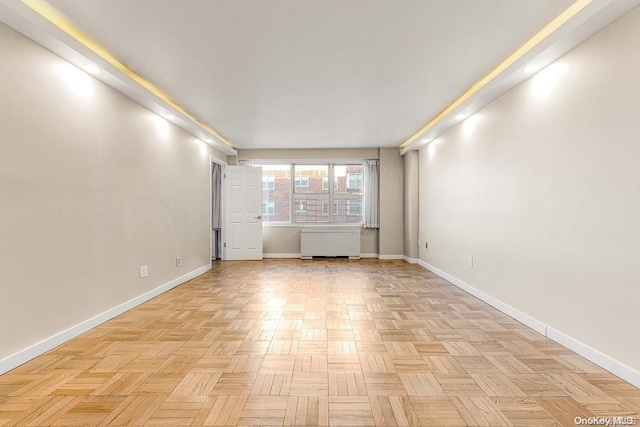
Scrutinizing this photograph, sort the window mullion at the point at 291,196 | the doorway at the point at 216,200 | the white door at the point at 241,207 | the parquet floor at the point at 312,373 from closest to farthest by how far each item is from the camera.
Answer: the parquet floor at the point at 312,373 → the white door at the point at 241,207 → the doorway at the point at 216,200 → the window mullion at the point at 291,196

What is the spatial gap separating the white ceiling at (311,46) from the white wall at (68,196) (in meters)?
0.49

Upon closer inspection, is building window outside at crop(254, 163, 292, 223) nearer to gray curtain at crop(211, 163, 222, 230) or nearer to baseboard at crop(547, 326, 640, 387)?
gray curtain at crop(211, 163, 222, 230)

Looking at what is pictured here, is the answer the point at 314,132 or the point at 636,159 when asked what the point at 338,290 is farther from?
the point at 636,159

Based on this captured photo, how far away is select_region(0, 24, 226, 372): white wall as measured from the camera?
2219 mm

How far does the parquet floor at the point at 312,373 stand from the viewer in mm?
1682

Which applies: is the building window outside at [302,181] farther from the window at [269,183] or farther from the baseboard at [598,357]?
the baseboard at [598,357]

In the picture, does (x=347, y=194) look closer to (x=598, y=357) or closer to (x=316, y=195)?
(x=316, y=195)

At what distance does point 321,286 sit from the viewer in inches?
184

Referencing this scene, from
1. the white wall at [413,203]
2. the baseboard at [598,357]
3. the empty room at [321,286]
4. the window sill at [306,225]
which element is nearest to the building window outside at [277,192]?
the window sill at [306,225]

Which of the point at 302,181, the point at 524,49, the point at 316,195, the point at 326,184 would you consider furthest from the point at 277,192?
the point at 524,49

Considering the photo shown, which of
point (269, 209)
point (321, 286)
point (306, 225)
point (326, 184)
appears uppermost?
point (326, 184)

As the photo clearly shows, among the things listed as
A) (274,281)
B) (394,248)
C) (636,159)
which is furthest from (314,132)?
(636,159)

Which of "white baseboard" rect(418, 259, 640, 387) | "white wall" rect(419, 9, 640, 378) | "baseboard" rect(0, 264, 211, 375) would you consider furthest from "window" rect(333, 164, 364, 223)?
"baseboard" rect(0, 264, 211, 375)

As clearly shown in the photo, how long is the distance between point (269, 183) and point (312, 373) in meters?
6.12
